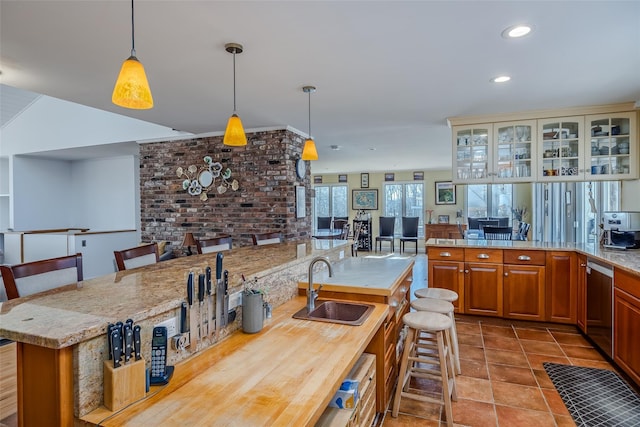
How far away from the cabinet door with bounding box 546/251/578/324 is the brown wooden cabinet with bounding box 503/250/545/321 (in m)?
0.06

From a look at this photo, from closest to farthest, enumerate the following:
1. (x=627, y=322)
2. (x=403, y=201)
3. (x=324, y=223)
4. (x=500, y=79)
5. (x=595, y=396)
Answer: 1. (x=595, y=396)
2. (x=627, y=322)
3. (x=500, y=79)
4. (x=403, y=201)
5. (x=324, y=223)

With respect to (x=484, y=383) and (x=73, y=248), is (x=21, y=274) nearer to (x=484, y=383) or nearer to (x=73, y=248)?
(x=484, y=383)

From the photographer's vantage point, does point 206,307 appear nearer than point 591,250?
Yes

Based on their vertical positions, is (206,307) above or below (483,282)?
above

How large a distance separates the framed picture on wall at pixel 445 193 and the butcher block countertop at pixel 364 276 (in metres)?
7.14

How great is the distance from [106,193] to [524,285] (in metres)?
7.27

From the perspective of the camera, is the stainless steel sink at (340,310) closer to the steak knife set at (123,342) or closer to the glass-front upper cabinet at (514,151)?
the steak knife set at (123,342)

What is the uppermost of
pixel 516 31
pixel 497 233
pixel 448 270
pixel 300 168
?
pixel 516 31

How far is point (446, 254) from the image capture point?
3.86 m

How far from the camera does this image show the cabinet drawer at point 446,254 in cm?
382

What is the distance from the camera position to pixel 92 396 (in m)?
0.95

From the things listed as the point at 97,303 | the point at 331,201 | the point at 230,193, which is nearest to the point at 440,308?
the point at 97,303

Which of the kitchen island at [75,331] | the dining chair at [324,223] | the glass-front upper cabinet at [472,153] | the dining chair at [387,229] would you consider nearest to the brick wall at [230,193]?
the glass-front upper cabinet at [472,153]

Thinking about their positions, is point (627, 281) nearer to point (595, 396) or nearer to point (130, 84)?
point (595, 396)
